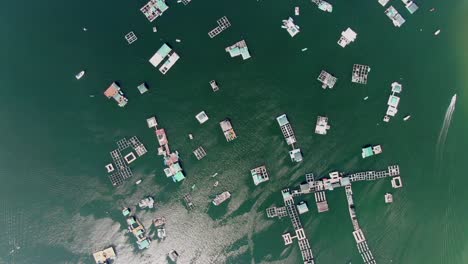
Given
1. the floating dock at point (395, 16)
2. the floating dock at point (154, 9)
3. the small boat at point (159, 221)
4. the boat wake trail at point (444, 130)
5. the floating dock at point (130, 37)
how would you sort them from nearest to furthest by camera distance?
the floating dock at point (395, 16) < the floating dock at point (154, 9) < the floating dock at point (130, 37) < the boat wake trail at point (444, 130) < the small boat at point (159, 221)

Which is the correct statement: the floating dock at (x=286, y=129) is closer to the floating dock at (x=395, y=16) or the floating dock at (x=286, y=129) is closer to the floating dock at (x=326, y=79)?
the floating dock at (x=326, y=79)

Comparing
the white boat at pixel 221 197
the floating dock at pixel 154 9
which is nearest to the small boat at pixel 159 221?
the white boat at pixel 221 197

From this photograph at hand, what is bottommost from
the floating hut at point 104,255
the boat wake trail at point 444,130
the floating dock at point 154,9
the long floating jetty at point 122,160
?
the boat wake trail at point 444,130

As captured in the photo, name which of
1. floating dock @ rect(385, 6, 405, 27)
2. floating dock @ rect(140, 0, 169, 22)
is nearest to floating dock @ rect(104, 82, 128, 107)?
floating dock @ rect(140, 0, 169, 22)

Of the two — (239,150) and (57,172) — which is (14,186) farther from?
(239,150)

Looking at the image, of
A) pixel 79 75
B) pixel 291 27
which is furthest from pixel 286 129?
pixel 79 75

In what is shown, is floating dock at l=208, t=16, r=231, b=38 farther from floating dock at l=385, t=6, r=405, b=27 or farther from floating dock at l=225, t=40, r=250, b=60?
floating dock at l=385, t=6, r=405, b=27

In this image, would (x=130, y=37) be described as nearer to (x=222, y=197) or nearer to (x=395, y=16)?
(x=222, y=197)
